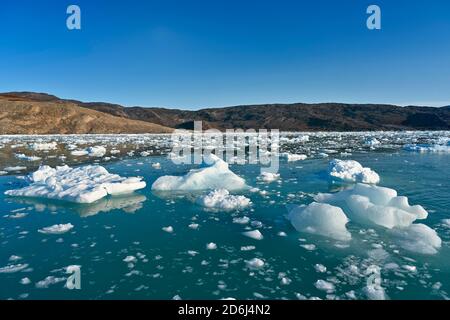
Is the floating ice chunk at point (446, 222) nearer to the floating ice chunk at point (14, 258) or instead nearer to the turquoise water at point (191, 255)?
the turquoise water at point (191, 255)

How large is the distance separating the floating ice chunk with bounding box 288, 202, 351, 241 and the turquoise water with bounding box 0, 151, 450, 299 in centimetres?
18

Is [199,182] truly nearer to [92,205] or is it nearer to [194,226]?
[92,205]

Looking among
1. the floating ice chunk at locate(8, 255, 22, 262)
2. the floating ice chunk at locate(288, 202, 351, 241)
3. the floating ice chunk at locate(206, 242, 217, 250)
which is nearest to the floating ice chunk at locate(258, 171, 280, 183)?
the floating ice chunk at locate(288, 202, 351, 241)

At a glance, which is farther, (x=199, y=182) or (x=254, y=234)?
(x=199, y=182)

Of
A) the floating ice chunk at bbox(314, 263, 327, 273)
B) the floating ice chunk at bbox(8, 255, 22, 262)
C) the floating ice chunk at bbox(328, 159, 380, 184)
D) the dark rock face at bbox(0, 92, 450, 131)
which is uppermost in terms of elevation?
the dark rock face at bbox(0, 92, 450, 131)

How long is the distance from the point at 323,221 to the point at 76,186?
637 cm

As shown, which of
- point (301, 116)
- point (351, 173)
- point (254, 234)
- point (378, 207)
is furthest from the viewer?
point (301, 116)

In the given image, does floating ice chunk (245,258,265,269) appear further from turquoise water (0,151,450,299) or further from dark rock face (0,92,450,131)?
dark rock face (0,92,450,131)

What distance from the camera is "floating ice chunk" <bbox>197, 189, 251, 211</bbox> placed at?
7852 millimetres

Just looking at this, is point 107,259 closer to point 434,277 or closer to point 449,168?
point 434,277

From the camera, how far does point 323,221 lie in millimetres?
6016

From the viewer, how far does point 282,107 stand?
4793 inches

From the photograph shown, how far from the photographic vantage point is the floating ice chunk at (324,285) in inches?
159

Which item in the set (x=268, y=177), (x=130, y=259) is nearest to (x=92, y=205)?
(x=130, y=259)
